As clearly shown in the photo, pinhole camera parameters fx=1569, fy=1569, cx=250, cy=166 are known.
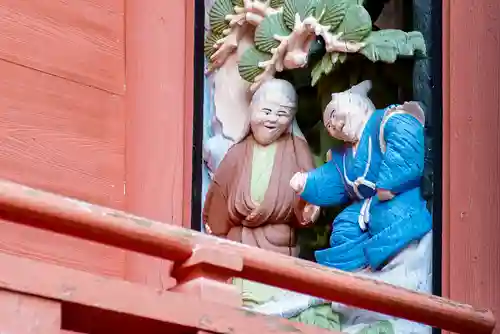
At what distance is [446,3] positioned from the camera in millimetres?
2244

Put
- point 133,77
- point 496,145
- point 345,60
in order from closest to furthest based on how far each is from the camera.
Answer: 1. point 496,145
2. point 345,60
3. point 133,77

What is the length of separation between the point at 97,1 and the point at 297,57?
1.17ft

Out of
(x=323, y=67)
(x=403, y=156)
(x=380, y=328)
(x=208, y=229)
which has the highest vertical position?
(x=323, y=67)

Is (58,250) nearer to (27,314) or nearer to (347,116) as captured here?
A: (347,116)

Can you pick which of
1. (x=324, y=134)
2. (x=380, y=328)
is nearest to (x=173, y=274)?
(x=380, y=328)

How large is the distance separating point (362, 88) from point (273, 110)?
5.7 inches

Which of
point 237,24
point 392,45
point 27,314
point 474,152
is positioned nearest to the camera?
point 27,314

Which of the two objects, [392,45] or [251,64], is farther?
[251,64]

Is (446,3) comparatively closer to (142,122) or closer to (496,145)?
(496,145)

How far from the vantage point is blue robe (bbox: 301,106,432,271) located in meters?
2.19

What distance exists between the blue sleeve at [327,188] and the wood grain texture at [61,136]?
12.4 inches

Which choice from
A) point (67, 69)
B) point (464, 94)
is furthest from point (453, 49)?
point (67, 69)

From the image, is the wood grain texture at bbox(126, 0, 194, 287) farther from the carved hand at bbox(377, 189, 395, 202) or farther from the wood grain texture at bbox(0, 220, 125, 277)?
the carved hand at bbox(377, 189, 395, 202)

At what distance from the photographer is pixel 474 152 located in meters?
2.15
